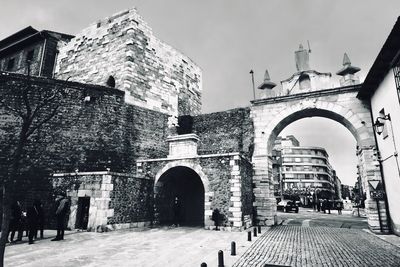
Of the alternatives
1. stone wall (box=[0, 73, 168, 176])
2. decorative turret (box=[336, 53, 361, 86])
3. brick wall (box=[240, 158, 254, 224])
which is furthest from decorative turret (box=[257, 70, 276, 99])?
stone wall (box=[0, 73, 168, 176])

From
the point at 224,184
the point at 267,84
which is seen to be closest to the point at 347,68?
the point at 267,84

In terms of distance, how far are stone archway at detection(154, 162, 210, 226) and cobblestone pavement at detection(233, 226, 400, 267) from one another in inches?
142

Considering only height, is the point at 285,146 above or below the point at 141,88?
above

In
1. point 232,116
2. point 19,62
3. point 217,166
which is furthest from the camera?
point 19,62

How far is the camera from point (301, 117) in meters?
12.6

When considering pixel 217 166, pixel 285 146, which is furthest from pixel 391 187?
pixel 285 146

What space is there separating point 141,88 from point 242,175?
7474mm

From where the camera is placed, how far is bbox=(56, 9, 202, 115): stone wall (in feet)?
47.0

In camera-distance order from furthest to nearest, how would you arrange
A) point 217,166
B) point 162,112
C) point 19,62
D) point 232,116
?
point 19,62 → point 162,112 → point 232,116 → point 217,166

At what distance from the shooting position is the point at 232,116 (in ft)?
44.9

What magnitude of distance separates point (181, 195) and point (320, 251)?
7.86 metres

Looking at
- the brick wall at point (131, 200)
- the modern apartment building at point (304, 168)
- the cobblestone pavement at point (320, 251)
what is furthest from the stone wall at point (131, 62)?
the modern apartment building at point (304, 168)

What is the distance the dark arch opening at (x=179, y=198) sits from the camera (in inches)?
453

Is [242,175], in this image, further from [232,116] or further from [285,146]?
[285,146]
